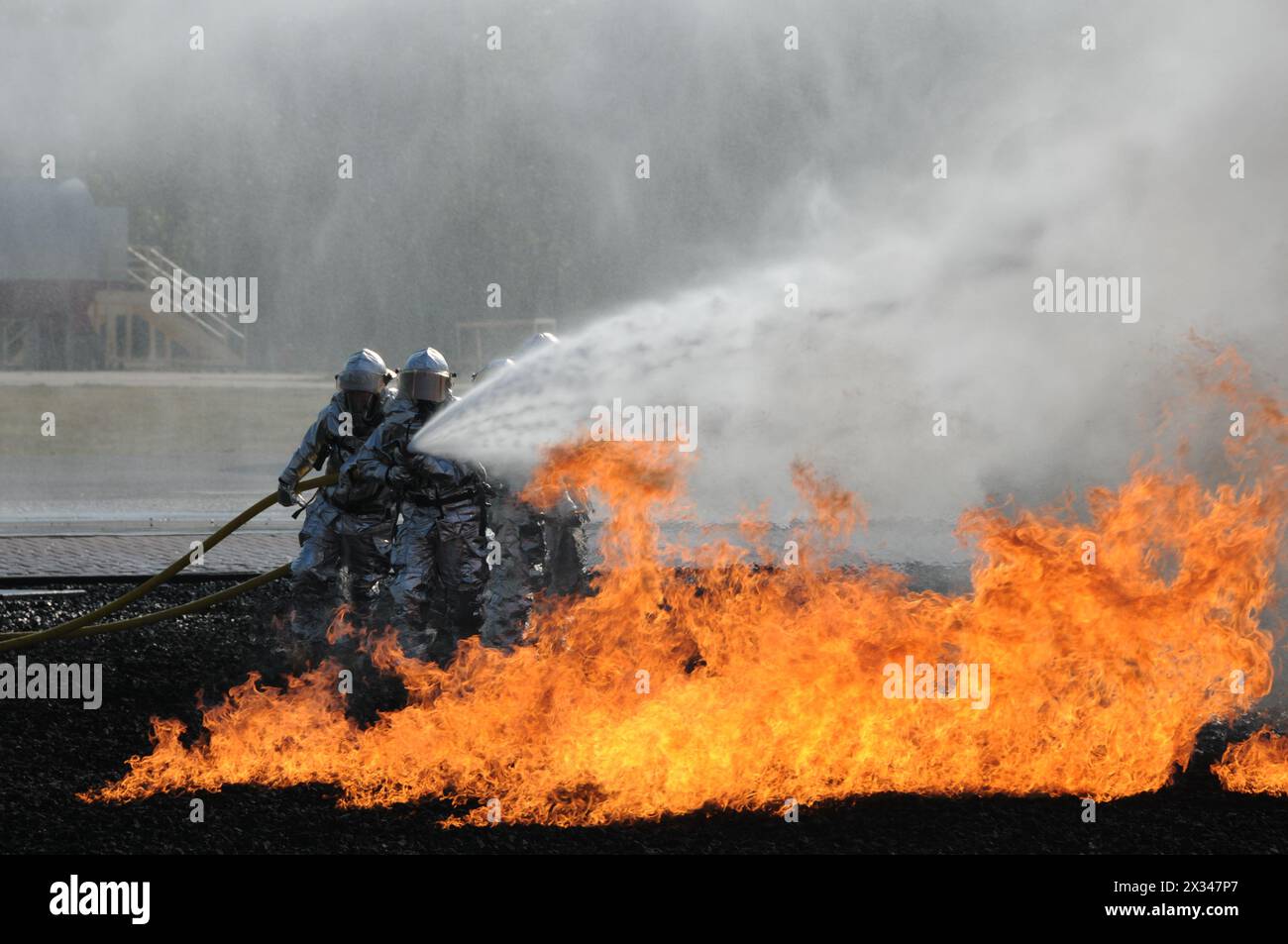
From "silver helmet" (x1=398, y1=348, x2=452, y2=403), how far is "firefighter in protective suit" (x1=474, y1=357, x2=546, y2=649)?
29 cm

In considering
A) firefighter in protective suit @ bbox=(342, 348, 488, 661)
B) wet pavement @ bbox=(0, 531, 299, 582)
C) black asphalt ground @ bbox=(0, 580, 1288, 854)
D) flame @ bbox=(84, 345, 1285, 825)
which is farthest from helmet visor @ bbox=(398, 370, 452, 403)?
wet pavement @ bbox=(0, 531, 299, 582)

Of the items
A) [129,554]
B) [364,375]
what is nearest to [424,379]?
[364,375]

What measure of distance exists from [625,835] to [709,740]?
642 millimetres

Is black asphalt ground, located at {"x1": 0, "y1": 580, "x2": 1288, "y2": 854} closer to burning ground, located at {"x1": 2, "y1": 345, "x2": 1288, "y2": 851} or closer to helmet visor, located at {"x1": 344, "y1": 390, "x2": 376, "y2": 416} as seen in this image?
burning ground, located at {"x1": 2, "y1": 345, "x2": 1288, "y2": 851}

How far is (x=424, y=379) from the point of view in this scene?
757 centimetres

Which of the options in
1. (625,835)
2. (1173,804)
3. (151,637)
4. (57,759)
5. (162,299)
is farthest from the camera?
(162,299)

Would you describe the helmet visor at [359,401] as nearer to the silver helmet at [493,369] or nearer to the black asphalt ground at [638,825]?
the silver helmet at [493,369]

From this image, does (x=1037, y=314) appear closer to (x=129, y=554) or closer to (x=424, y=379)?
(x=424, y=379)

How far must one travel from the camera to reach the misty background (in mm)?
8078

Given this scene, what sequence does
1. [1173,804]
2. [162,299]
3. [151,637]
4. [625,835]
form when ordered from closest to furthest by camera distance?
[625,835]
[1173,804]
[151,637]
[162,299]
